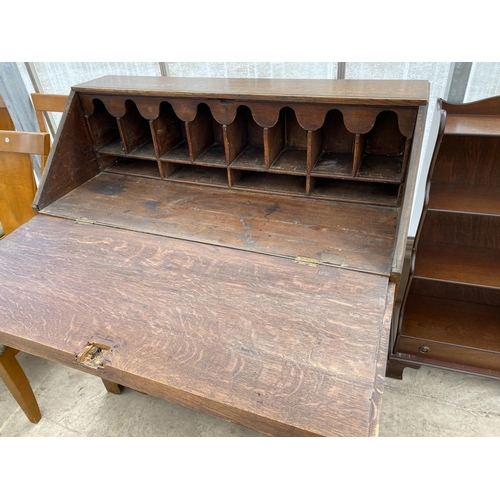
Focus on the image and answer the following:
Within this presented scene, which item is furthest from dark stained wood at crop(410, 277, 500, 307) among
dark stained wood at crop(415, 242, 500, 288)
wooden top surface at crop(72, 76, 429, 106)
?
wooden top surface at crop(72, 76, 429, 106)

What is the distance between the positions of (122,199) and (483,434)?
165 cm

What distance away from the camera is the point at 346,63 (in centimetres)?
178

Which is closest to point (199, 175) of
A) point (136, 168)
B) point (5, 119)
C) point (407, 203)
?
point (136, 168)

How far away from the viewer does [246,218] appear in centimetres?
133

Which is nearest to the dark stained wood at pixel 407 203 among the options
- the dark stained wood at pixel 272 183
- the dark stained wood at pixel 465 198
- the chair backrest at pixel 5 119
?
the dark stained wood at pixel 465 198

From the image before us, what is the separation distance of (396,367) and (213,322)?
3.51ft

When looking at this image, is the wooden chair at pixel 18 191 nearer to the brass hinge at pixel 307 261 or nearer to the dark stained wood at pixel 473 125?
the brass hinge at pixel 307 261

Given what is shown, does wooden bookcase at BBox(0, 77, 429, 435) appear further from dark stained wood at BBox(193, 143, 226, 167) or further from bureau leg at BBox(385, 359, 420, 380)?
bureau leg at BBox(385, 359, 420, 380)

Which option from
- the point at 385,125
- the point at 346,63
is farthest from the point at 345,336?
the point at 346,63

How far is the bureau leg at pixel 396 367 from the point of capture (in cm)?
164

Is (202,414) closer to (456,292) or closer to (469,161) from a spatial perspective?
(456,292)

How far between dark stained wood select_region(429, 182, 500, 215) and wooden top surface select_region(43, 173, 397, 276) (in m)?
0.19

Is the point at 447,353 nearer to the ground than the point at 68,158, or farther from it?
nearer to the ground

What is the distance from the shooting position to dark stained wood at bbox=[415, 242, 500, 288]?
1.43 m
